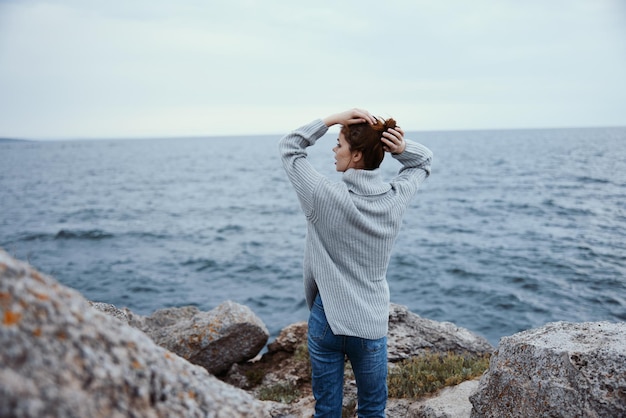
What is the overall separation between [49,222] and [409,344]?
98.8 ft

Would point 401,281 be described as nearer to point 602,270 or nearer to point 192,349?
point 602,270

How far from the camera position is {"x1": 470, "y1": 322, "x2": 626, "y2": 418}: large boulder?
12.3 ft

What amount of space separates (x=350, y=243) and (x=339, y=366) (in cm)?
98

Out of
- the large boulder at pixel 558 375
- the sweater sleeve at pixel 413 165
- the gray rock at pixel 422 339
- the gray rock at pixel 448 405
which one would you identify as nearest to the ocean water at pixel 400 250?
the sweater sleeve at pixel 413 165

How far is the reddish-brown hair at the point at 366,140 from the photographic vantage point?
3194 mm

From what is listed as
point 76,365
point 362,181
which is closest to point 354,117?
point 362,181

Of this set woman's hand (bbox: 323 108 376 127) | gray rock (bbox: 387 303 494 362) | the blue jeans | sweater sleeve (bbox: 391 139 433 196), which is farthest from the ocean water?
gray rock (bbox: 387 303 494 362)

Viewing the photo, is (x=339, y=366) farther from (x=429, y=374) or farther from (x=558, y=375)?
(x=429, y=374)

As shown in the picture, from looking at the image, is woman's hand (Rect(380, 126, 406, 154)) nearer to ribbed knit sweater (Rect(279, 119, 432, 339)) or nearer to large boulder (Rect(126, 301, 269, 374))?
ribbed knit sweater (Rect(279, 119, 432, 339))

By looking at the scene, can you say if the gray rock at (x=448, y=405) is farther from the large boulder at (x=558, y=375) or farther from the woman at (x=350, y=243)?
the woman at (x=350, y=243)

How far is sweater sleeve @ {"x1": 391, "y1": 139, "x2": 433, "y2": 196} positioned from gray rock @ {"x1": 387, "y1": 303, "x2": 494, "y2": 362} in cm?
460

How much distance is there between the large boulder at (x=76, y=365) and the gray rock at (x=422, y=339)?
586cm

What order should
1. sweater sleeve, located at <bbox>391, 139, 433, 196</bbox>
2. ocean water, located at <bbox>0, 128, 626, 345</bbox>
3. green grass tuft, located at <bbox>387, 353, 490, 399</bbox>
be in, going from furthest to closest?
ocean water, located at <bbox>0, 128, 626, 345</bbox> < green grass tuft, located at <bbox>387, 353, 490, 399</bbox> < sweater sleeve, located at <bbox>391, 139, 433, 196</bbox>

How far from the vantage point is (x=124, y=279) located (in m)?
19.3
